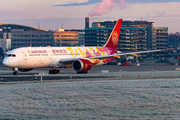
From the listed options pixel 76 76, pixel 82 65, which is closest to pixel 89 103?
pixel 76 76

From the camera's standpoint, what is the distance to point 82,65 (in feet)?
171

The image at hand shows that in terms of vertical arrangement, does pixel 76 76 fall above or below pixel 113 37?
below

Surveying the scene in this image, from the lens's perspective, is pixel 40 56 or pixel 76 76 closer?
pixel 76 76

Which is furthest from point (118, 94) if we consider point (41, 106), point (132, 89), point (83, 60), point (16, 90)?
point (83, 60)

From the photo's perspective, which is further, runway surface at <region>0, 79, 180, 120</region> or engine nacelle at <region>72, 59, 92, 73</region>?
engine nacelle at <region>72, 59, 92, 73</region>

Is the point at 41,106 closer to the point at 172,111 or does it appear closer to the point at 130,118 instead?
the point at 130,118

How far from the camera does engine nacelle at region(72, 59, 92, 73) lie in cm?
5217

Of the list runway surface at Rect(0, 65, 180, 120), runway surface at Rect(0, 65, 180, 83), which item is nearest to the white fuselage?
runway surface at Rect(0, 65, 180, 83)

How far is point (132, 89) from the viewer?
2939cm

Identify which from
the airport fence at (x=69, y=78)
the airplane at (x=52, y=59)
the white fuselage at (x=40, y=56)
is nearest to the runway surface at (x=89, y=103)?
the airport fence at (x=69, y=78)

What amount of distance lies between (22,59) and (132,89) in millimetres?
25285

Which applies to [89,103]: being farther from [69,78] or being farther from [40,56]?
[40,56]

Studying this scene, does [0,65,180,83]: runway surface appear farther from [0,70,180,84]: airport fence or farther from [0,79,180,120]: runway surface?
[0,79,180,120]: runway surface

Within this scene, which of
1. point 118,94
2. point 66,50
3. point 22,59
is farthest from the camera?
point 66,50
